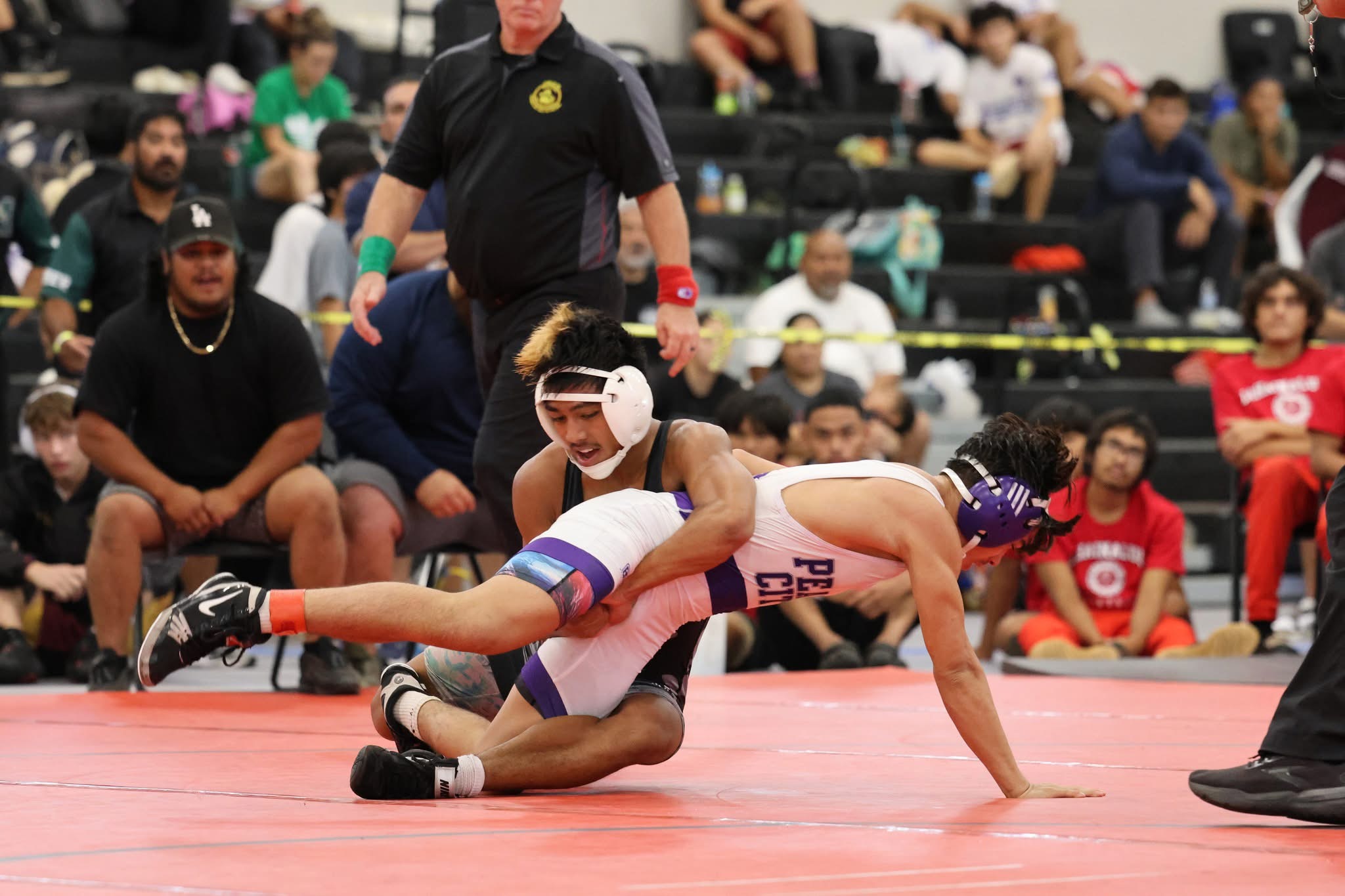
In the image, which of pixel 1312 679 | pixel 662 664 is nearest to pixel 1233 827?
pixel 1312 679

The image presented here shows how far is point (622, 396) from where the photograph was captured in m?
3.38

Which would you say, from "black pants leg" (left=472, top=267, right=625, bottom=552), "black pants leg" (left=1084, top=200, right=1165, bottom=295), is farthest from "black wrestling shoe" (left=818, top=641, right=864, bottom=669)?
"black pants leg" (left=1084, top=200, right=1165, bottom=295)

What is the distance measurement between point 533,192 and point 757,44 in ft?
25.0

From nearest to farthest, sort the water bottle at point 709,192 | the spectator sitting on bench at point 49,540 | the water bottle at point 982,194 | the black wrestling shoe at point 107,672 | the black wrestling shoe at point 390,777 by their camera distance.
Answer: the black wrestling shoe at point 390,777 < the black wrestling shoe at point 107,672 < the spectator sitting on bench at point 49,540 < the water bottle at point 709,192 < the water bottle at point 982,194

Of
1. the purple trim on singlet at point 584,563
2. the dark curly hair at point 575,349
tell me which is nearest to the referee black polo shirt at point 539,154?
the dark curly hair at point 575,349

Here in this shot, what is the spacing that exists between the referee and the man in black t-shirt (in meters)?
0.93

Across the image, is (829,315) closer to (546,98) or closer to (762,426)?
(762,426)

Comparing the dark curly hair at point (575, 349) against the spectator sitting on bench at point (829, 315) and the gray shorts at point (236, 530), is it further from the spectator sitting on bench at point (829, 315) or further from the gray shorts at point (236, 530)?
the spectator sitting on bench at point (829, 315)

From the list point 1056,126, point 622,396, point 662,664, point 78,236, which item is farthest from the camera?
point 1056,126

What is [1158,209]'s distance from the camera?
10.5 metres

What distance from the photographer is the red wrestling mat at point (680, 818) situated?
246 centimetres

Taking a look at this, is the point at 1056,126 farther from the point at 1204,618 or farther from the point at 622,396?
the point at 622,396

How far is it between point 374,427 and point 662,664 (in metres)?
2.18

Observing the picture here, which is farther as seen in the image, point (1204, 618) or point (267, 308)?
point (1204, 618)
